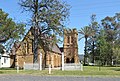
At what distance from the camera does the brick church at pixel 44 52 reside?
195 feet

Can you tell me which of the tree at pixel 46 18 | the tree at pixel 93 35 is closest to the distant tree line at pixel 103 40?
the tree at pixel 93 35

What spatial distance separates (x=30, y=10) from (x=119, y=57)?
47.4 metres

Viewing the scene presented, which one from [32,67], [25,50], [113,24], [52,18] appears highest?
[113,24]

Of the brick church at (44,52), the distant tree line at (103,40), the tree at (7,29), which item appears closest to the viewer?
the tree at (7,29)

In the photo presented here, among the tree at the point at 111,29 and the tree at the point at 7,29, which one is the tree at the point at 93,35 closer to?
the tree at the point at 111,29

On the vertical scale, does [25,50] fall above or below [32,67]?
above

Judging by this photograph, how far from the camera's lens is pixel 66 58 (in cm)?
8638

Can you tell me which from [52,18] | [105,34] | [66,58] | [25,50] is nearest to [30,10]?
[52,18]

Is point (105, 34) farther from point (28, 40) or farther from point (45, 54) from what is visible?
point (28, 40)

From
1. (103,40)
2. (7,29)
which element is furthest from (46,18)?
(103,40)

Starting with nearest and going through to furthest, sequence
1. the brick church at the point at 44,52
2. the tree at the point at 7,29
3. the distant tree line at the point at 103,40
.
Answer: the tree at the point at 7,29
the brick church at the point at 44,52
the distant tree line at the point at 103,40

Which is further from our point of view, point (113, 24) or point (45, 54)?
point (113, 24)

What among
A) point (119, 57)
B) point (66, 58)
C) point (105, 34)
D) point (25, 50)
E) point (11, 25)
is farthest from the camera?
point (105, 34)

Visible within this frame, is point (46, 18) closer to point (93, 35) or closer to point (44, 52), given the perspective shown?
point (44, 52)
